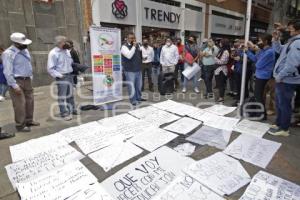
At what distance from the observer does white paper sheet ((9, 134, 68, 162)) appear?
3344mm

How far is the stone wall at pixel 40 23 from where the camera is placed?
8.04m

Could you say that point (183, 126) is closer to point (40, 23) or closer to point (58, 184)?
point (58, 184)

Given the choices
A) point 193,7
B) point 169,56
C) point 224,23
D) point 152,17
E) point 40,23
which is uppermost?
point 193,7

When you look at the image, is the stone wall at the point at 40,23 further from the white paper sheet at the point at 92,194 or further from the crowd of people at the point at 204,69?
the white paper sheet at the point at 92,194

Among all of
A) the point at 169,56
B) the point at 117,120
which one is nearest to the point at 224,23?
the point at 169,56

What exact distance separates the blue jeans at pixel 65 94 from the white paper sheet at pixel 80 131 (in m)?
0.86

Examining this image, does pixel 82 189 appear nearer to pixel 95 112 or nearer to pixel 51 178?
pixel 51 178

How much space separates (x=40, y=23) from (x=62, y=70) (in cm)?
511

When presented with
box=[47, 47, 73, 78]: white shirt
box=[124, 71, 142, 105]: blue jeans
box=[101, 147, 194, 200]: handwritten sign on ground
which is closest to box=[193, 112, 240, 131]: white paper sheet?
box=[101, 147, 194, 200]: handwritten sign on ground

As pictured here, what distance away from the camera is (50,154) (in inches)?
A: 130

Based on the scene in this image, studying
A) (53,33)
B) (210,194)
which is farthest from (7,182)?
(53,33)

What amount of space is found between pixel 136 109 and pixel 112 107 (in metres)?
0.69

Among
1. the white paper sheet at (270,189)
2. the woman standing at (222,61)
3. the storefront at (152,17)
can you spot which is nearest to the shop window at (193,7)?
the storefront at (152,17)

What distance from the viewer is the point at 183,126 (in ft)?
14.3
